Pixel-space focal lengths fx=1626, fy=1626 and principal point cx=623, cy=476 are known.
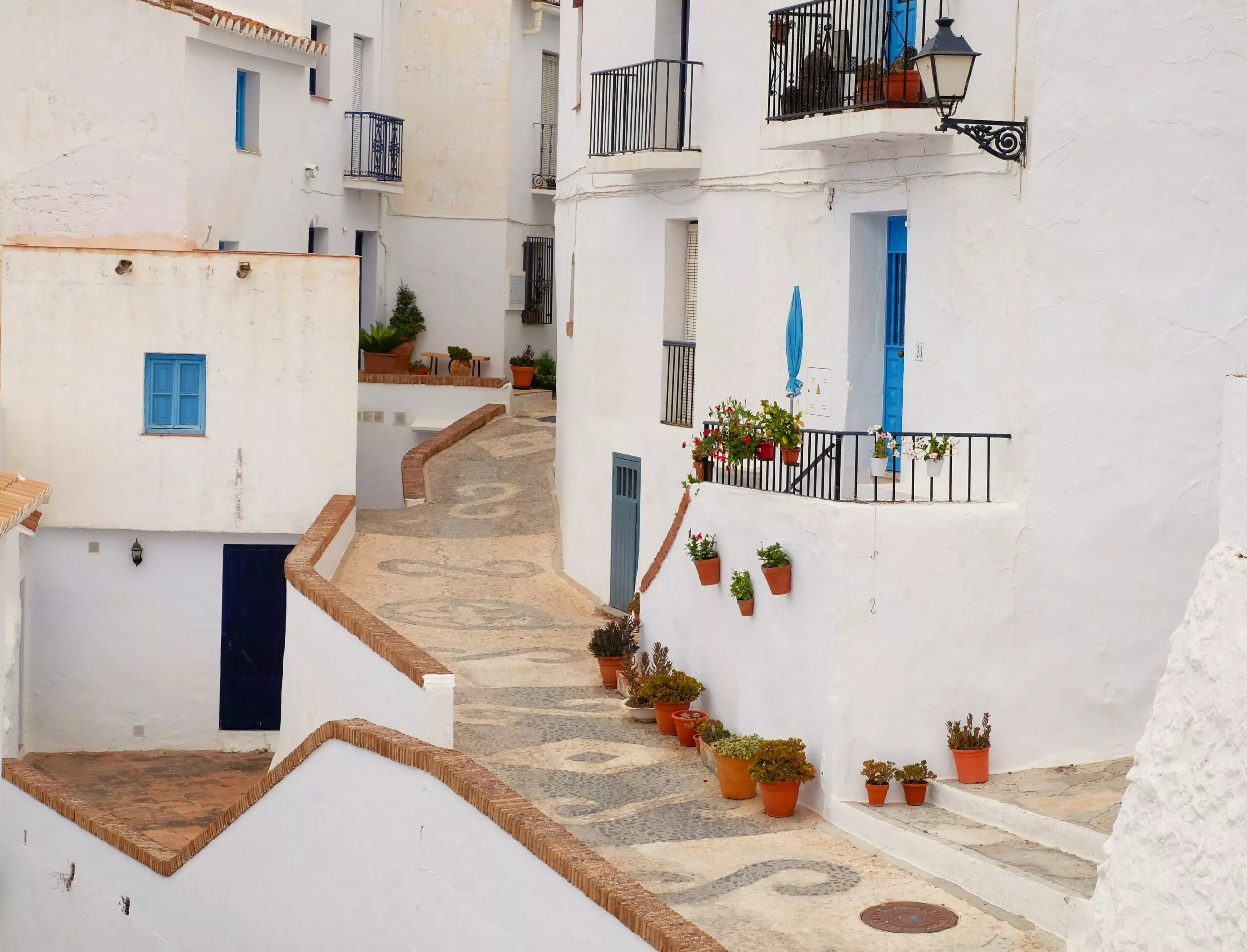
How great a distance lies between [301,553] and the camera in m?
17.8

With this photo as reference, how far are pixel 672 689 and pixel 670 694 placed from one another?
0.19 ft

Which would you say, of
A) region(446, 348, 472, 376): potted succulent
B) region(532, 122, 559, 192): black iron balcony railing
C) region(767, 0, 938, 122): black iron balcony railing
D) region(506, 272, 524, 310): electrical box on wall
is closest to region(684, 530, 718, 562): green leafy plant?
region(767, 0, 938, 122): black iron balcony railing

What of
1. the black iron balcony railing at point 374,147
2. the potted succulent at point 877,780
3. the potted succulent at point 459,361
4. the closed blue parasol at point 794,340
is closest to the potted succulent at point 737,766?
the potted succulent at point 877,780

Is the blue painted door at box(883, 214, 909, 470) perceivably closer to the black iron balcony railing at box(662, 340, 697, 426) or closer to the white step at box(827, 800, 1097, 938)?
the black iron balcony railing at box(662, 340, 697, 426)

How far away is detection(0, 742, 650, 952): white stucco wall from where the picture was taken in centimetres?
1062

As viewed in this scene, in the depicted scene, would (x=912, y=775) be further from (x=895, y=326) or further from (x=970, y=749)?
(x=895, y=326)

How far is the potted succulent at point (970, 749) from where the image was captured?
41.9 ft

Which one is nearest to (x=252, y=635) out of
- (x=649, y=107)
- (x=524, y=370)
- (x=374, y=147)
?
(x=649, y=107)

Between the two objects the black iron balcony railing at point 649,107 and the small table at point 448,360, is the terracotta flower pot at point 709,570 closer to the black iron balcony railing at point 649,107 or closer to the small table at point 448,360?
the black iron balcony railing at point 649,107

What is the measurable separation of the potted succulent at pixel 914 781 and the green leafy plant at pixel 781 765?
2.24 ft

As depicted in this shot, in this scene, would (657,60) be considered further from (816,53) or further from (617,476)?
(617,476)

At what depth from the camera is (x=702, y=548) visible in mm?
14633

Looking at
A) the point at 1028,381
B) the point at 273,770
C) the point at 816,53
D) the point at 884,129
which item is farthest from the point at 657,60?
the point at 273,770

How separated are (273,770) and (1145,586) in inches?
295
